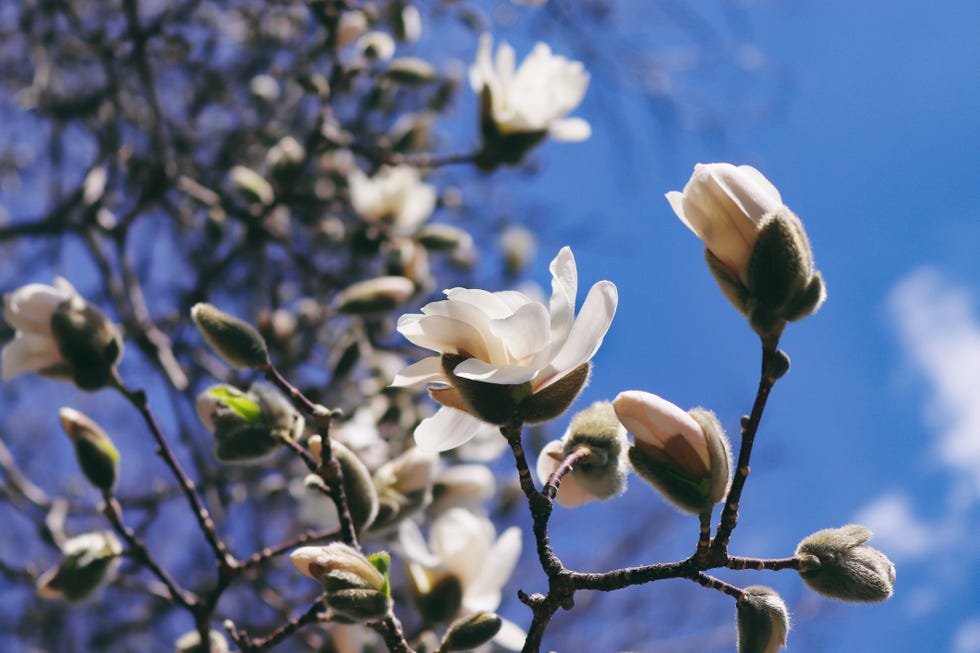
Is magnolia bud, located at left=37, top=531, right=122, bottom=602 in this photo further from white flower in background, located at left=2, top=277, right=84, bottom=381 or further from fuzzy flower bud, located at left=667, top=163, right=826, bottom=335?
fuzzy flower bud, located at left=667, top=163, right=826, bottom=335

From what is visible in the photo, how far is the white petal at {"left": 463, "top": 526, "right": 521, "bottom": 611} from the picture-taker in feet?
3.56

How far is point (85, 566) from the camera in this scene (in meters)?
1.07

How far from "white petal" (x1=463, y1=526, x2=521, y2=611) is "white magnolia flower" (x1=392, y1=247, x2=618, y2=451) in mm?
461

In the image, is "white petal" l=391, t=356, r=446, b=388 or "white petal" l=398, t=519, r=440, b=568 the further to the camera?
"white petal" l=398, t=519, r=440, b=568

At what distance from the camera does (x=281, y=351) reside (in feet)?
6.65

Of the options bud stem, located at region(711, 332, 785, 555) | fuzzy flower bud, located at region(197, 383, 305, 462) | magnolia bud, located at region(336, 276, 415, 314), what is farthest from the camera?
magnolia bud, located at region(336, 276, 415, 314)

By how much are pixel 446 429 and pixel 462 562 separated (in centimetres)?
40

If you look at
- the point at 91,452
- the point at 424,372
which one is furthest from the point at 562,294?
the point at 91,452

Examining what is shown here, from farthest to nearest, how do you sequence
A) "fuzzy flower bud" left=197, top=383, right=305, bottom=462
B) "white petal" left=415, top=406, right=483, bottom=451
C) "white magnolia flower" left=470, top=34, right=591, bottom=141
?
"white magnolia flower" left=470, top=34, right=591, bottom=141
"fuzzy flower bud" left=197, top=383, right=305, bottom=462
"white petal" left=415, top=406, right=483, bottom=451

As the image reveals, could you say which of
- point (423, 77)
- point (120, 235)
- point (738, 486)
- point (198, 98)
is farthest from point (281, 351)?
point (738, 486)

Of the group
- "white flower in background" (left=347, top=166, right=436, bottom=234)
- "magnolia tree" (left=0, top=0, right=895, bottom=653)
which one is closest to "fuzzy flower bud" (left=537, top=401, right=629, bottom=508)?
"magnolia tree" (left=0, top=0, right=895, bottom=653)

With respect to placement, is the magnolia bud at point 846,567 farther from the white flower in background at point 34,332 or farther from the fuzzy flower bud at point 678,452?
the white flower in background at point 34,332

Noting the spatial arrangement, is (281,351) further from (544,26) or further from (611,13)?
(611,13)

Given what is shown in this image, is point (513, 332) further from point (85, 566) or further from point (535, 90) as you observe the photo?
point (535, 90)
